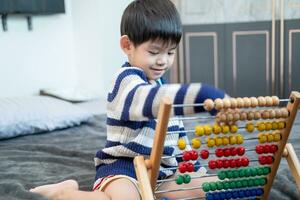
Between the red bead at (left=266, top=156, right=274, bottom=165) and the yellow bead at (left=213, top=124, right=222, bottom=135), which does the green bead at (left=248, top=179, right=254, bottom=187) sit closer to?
the red bead at (left=266, top=156, right=274, bottom=165)

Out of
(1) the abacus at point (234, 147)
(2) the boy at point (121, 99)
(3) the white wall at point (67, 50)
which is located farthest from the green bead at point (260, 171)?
(3) the white wall at point (67, 50)

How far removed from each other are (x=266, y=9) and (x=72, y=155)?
2.00m

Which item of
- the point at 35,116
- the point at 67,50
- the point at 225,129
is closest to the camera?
the point at 225,129

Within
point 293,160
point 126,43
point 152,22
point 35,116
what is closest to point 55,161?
point 35,116

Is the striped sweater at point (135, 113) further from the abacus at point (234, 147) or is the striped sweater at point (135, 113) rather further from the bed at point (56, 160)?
the bed at point (56, 160)

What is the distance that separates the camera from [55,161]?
1.65 meters

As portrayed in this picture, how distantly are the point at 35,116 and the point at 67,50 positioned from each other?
4.00ft

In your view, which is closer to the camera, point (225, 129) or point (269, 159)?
point (225, 129)

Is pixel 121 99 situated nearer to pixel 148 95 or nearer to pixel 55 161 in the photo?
pixel 148 95

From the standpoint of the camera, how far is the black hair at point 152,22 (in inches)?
42.4

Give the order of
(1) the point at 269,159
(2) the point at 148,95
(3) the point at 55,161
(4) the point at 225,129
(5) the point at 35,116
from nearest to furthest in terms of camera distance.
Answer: (2) the point at 148,95
(4) the point at 225,129
(1) the point at 269,159
(3) the point at 55,161
(5) the point at 35,116

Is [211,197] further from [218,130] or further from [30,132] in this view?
[30,132]

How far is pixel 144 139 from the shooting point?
111cm

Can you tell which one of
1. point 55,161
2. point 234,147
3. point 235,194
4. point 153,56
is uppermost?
point 153,56
